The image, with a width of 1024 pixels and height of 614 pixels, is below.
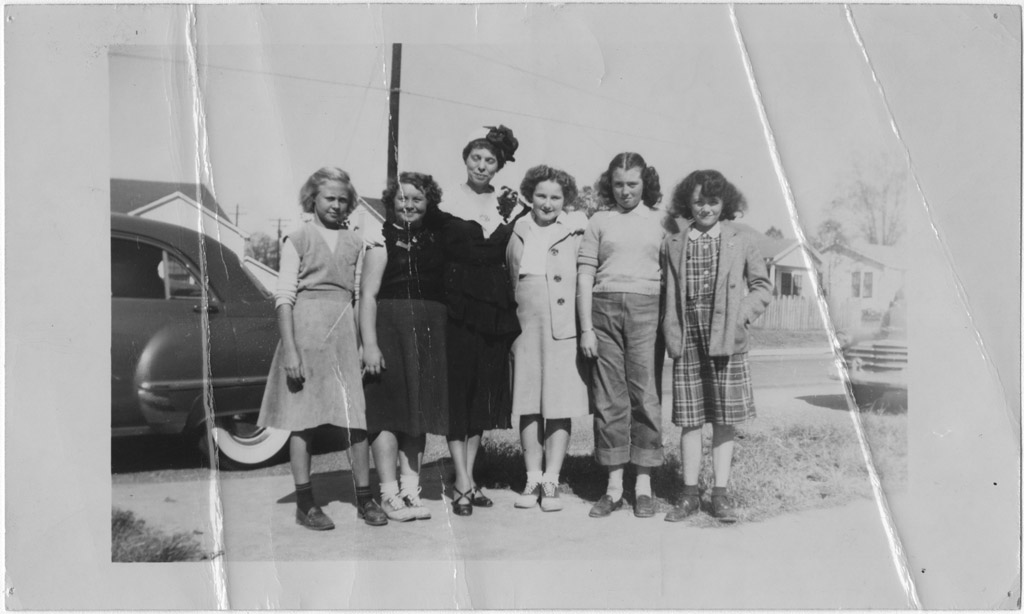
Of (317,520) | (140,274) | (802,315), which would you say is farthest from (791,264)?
(140,274)

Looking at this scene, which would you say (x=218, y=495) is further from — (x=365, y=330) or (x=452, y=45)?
(x=452, y=45)

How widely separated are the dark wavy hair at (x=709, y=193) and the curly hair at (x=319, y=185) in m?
1.11

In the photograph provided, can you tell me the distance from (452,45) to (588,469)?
1555mm

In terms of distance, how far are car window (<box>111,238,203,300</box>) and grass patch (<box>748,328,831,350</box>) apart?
195 centimetres

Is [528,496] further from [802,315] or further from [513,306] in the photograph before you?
[802,315]

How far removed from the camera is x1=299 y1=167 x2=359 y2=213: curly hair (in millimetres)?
2744

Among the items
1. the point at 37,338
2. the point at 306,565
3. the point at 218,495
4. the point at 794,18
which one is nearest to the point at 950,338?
the point at 794,18

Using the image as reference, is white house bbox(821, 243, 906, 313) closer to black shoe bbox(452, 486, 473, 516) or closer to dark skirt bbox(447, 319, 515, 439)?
dark skirt bbox(447, 319, 515, 439)

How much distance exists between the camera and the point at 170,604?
8.99ft

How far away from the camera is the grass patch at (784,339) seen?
9.04 ft

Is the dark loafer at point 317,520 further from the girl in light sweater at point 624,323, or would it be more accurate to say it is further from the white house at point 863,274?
the white house at point 863,274

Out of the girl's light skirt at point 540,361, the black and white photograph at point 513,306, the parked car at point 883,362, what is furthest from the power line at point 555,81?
the parked car at point 883,362

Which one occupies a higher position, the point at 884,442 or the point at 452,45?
the point at 452,45

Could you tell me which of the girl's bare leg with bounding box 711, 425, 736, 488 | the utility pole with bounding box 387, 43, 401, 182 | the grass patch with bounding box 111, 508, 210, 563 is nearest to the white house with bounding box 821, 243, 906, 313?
the girl's bare leg with bounding box 711, 425, 736, 488
